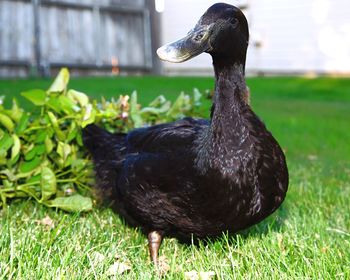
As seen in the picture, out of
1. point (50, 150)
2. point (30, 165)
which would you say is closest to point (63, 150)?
point (50, 150)

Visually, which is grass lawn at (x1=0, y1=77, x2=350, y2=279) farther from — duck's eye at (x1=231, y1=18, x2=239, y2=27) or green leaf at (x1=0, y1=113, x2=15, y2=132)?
duck's eye at (x1=231, y1=18, x2=239, y2=27)

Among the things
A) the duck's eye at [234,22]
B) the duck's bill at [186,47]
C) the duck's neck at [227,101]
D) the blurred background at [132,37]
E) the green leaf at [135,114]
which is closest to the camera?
the duck's bill at [186,47]

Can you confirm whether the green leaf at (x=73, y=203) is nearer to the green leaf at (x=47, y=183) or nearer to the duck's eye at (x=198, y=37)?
the green leaf at (x=47, y=183)

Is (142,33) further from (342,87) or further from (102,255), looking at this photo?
(102,255)

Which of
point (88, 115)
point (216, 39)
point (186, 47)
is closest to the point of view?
point (186, 47)

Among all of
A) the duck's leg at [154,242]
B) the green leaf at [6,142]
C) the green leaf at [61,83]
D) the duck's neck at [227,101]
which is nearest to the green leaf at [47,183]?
the green leaf at [6,142]

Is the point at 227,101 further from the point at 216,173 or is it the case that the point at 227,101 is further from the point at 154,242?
the point at 154,242

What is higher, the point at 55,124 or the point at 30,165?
the point at 55,124

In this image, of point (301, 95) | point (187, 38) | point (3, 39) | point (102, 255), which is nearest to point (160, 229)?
point (102, 255)

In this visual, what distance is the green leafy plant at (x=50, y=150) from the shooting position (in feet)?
11.0

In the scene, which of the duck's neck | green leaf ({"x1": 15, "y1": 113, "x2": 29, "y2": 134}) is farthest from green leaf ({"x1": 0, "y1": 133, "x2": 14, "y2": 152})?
the duck's neck

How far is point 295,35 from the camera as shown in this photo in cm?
1427

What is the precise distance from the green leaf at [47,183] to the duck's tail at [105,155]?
24 centimetres

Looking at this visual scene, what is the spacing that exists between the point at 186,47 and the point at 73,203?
1.33m
